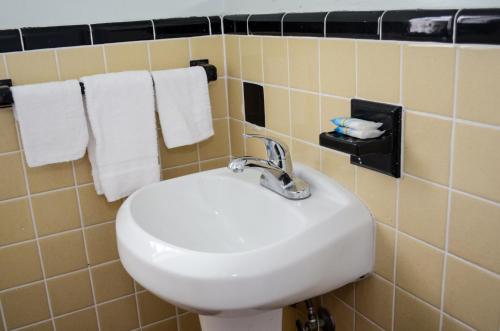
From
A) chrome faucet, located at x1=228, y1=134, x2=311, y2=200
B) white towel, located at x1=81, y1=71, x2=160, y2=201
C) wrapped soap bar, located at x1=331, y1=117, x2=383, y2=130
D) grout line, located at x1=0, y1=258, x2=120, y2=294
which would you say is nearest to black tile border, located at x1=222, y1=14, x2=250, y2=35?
white towel, located at x1=81, y1=71, x2=160, y2=201

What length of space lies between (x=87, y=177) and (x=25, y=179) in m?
0.15

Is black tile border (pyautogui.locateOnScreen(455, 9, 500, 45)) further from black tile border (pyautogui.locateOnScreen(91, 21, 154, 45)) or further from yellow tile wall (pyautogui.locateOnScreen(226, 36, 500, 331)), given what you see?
black tile border (pyautogui.locateOnScreen(91, 21, 154, 45))

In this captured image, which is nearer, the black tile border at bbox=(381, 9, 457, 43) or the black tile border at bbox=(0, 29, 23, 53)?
the black tile border at bbox=(381, 9, 457, 43)

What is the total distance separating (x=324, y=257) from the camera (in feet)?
3.02

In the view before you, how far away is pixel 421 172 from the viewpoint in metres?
0.89

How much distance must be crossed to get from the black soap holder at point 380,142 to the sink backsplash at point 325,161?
0.02 meters

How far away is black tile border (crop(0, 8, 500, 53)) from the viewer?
0.74m

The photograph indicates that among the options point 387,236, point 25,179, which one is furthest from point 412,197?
Result: point 25,179

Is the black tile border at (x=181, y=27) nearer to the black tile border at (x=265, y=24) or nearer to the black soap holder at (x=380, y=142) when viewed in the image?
the black tile border at (x=265, y=24)

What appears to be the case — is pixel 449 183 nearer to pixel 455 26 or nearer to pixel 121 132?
pixel 455 26

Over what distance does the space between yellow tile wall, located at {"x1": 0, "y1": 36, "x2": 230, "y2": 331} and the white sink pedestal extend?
18.0 inches

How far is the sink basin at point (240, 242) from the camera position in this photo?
842 mm

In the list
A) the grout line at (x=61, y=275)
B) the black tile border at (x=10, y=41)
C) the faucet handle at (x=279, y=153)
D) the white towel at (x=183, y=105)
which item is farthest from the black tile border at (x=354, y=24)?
the grout line at (x=61, y=275)

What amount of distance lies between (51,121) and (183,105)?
1.11 ft
